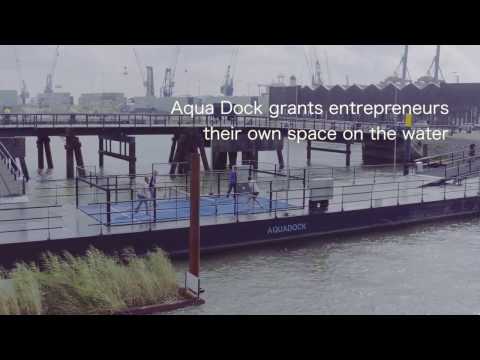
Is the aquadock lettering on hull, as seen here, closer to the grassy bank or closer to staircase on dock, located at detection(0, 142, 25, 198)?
the grassy bank

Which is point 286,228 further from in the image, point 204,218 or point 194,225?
point 194,225

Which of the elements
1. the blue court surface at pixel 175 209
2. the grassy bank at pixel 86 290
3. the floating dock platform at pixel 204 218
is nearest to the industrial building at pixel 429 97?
the floating dock platform at pixel 204 218

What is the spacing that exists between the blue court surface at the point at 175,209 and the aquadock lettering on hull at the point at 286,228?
0.84 m

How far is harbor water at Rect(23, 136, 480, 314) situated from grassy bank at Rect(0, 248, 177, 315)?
3.32 ft

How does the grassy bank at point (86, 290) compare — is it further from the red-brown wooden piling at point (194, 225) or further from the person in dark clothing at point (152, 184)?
the person in dark clothing at point (152, 184)

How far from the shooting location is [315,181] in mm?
24016

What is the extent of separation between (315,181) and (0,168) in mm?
12536

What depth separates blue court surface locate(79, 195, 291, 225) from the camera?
2105 centimetres

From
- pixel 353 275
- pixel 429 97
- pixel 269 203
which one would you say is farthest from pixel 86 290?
pixel 429 97

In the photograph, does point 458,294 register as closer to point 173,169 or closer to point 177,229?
point 177,229

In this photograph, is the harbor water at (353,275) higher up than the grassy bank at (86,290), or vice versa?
the grassy bank at (86,290)

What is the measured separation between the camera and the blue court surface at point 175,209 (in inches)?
829

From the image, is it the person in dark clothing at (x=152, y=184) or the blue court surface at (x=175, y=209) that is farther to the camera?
the blue court surface at (x=175, y=209)
